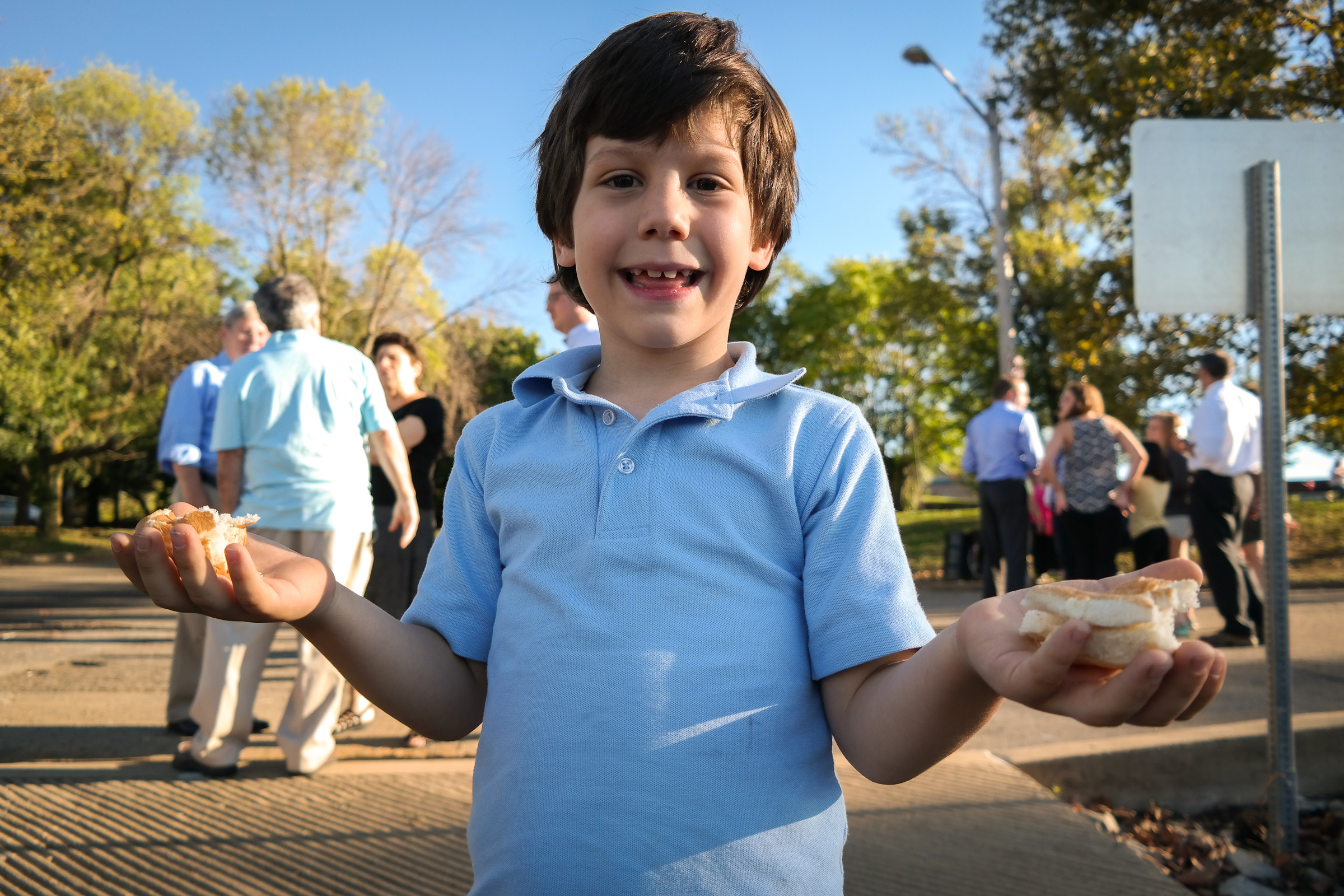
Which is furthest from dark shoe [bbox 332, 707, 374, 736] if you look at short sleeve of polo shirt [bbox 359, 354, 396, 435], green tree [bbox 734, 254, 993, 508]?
green tree [bbox 734, 254, 993, 508]

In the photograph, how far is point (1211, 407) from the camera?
7055 mm

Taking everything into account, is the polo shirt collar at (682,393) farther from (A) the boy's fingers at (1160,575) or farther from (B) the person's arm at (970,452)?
(B) the person's arm at (970,452)

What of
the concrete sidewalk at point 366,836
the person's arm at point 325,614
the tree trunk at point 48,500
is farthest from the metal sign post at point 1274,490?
the tree trunk at point 48,500

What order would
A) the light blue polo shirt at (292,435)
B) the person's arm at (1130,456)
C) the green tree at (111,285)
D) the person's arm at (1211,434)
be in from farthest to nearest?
the green tree at (111,285), the person's arm at (1130,456), the person's arm at (1211,434), the light blue polo shirt at (292,435)

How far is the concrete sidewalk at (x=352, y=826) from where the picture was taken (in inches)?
115

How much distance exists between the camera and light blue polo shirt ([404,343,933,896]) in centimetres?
129

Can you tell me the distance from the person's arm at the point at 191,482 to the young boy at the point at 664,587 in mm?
4233

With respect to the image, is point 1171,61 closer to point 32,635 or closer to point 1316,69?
point 1316,69

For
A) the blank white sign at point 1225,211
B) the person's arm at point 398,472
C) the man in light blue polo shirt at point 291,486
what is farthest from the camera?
the person's arm at point 398,472

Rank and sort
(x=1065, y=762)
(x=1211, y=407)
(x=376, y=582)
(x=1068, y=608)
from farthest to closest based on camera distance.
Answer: (x=1211, y=407)
(x=376, y=582)
(x=1065, y=762)
(x=1068, y=608)

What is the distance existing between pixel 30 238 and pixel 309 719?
65.4 ft

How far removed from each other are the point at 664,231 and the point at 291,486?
3.37 metres

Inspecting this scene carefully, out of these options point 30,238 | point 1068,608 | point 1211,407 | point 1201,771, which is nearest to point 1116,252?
point 1211,407

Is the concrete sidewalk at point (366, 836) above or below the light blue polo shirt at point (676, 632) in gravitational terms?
below
